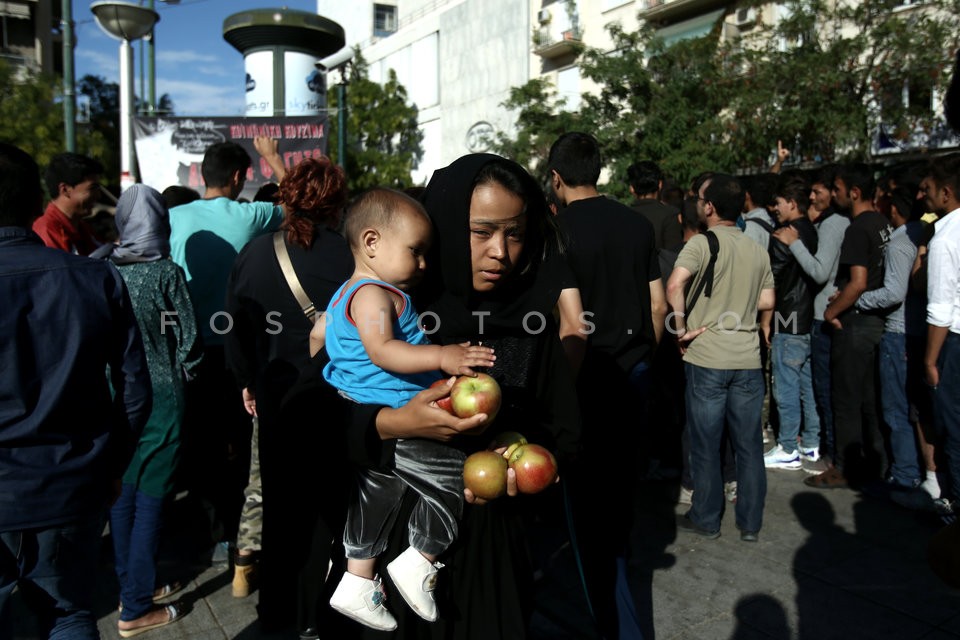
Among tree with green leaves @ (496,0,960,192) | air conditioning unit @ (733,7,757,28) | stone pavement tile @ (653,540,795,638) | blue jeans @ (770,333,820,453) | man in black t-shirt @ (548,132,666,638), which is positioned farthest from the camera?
air conditioning unit @ (733,7,757,28)

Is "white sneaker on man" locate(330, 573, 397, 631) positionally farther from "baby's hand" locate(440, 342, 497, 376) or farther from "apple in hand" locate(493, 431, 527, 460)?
"baby's hand" locate(440, 342, 497, 376)

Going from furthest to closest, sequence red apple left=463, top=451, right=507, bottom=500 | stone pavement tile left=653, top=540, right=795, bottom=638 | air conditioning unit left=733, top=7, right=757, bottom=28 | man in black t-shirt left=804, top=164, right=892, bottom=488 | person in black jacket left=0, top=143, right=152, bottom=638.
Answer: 1. air conditioning unit left=733, top=7, right=757, bottom=28
2. man in black t-shirt left=804, top=164, right=892, bottom=488
3. stone pavement tile left=653, top=540, right=795, bottom=638
4. person in black jacket left=0, top=143, right=152, bottom=638
5. red apple left=463, top=451, right=507, bottom=500

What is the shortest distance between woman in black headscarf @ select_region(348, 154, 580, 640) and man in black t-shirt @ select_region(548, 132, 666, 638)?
975mm

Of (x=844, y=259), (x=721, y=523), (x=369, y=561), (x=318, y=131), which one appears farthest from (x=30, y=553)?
(x=318, y=131)

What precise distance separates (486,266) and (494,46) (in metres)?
28.9

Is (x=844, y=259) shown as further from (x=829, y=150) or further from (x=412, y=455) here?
(x=829, y=150)

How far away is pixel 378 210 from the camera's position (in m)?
2.12

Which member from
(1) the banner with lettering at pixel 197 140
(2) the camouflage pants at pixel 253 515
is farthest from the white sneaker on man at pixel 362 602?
(1) the banner with lettering at pixel 197 140

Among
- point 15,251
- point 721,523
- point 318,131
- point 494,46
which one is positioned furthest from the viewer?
point 494,46

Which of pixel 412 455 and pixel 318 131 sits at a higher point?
pixel 318 131

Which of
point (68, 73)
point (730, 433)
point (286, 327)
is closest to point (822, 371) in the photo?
point (730, 433)

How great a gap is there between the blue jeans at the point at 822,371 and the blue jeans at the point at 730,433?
1.67 metres

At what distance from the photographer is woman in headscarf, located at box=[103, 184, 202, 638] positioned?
365 cm

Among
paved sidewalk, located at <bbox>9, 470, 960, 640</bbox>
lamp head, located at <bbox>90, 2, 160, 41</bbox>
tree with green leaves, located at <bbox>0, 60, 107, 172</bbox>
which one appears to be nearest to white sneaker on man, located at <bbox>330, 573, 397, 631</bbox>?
paved sidewalk, located at <bbox>9, 470, 960, 640</bbox>
